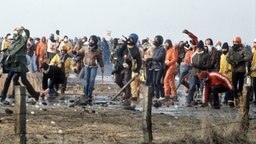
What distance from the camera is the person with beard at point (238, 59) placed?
19.2m

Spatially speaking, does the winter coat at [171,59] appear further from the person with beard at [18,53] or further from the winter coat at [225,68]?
the person with beard at [18,53]

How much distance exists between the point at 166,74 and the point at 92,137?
9218 millimetres

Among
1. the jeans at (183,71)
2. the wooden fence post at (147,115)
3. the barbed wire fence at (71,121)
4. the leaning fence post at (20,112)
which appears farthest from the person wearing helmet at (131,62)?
the leaning fence post at (20,112)

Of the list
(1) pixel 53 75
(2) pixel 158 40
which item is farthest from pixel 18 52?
(2) pixel 158 40

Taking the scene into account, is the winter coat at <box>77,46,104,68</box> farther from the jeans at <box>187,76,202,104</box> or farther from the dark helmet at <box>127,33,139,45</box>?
the jeans at <box>187,76,202,104</box>

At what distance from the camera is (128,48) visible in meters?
18.4

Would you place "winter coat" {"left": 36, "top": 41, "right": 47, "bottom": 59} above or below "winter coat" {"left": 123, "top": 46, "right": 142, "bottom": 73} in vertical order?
above

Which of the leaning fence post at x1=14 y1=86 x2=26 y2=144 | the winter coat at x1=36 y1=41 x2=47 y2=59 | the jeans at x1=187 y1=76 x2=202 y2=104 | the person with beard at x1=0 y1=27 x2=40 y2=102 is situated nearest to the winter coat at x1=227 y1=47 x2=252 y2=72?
the jeans at x1=187 y1=76 x2=202 y2=104

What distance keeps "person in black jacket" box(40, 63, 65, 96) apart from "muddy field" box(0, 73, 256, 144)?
401 cm

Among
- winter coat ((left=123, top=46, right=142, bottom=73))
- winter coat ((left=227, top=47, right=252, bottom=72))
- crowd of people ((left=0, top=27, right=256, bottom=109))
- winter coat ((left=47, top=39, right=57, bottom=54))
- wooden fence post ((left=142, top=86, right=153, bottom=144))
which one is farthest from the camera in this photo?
winter coat ((left=47, top=39, right=57, bottom=54))

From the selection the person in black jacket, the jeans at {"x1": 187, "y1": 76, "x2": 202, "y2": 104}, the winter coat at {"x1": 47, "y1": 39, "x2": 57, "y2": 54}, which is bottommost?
the jeans at {"x1": 187, "y1": 76, "x2": 202, "y2": 104}

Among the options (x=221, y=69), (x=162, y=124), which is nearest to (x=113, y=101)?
(x=221, y=69)

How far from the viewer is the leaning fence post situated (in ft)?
31.5

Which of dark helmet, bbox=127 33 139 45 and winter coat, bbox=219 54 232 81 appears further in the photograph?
winter coat, bbox=219 54 232 81
